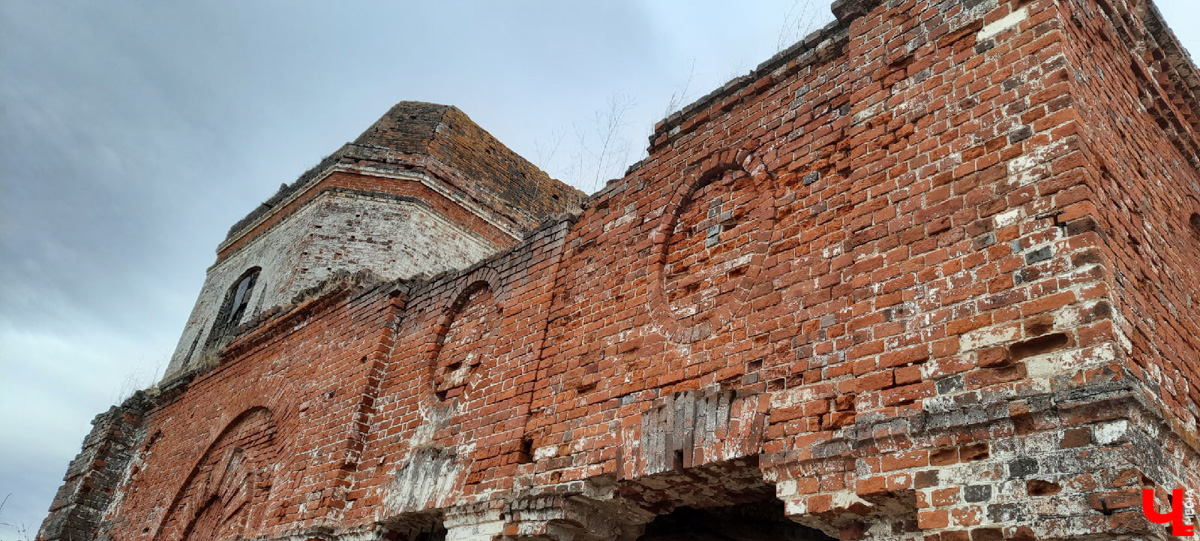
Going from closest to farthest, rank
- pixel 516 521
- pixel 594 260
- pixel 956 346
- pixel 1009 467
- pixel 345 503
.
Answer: pixel 1009 467, pixel 956 346, pixel 516 521, pixel 594 260, pixel 345 503

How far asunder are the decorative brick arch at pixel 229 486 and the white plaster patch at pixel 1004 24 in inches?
272

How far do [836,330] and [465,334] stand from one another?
363 cm

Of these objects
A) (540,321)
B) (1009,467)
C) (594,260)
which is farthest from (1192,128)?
(540,321)

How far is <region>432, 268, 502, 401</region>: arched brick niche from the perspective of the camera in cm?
619

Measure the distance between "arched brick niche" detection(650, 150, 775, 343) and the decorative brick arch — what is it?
4766 millimetres

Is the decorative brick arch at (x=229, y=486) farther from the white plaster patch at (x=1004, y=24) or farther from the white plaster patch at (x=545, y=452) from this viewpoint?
the white plaster patch at (x=1004, y=24)

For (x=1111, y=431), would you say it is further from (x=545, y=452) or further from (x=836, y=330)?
(x=545, y=452)

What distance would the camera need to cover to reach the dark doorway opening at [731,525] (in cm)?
506

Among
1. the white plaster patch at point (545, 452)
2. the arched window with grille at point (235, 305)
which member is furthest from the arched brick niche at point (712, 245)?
the arched window with grille at point (235, 305)

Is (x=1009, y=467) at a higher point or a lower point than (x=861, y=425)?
lower

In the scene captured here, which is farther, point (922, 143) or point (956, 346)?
point (922, 143)

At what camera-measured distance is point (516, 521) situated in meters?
4.86

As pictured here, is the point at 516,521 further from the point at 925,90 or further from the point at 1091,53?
the point at 1091,53

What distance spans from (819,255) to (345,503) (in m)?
4.48
